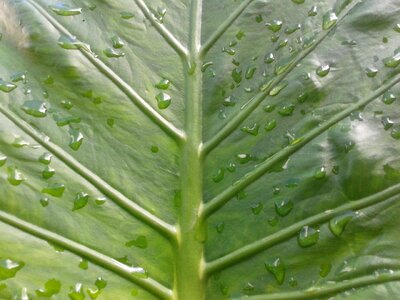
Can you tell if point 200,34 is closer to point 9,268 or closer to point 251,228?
point 251,228

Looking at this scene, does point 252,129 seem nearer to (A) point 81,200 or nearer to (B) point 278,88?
(B) point 278,88

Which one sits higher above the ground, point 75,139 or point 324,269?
point 75,139

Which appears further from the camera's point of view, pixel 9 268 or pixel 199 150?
pixel 199 150

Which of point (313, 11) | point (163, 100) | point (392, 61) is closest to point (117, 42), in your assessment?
point (163, 100)

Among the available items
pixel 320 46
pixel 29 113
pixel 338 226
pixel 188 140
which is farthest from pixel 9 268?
pixel 320 46

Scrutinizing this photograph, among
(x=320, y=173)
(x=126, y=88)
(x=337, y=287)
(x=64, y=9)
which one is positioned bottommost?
(x=337, y=287)

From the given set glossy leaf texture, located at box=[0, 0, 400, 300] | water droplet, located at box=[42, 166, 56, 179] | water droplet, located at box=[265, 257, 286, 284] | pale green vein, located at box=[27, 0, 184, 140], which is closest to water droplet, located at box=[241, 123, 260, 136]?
glossy leaf texture, located at box=[0, 0, 400, 300]

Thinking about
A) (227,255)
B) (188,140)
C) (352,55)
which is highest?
(352,55)
